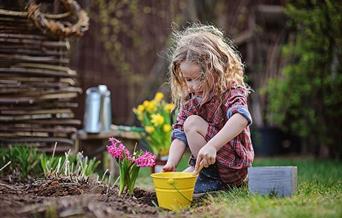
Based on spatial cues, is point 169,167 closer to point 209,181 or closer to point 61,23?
point 209,181

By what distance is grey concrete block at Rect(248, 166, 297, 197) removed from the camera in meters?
2.30

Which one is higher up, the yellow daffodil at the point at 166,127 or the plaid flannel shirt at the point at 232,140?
the plaid flannel shirt at the point at 232,140

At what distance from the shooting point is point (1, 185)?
2.59 meters

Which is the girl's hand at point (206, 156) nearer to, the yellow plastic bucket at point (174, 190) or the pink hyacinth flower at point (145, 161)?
the yellow plastic bucket at point (174, 190)

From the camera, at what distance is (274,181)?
2.32 meters

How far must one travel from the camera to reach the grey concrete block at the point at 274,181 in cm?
230

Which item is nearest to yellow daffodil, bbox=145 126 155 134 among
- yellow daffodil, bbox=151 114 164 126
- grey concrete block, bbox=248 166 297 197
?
yellow daffodil, bbox=151 114 164 126

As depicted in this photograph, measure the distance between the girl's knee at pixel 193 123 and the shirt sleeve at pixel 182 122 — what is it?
3.4 inches

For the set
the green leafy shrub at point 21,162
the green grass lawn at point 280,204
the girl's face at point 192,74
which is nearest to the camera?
the green grass lawn at point 280,204

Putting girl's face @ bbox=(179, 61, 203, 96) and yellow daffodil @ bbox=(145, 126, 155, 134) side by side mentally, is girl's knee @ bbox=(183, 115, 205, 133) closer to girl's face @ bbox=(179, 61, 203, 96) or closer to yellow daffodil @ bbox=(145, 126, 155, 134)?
girl's face @ bbox=(179, 61, 203, 96)

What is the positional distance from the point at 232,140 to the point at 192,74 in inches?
15.7

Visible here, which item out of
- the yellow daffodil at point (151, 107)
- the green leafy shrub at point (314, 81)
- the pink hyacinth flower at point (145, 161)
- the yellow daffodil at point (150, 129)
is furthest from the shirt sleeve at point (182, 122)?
the green leafy shrub at point (314, 81)

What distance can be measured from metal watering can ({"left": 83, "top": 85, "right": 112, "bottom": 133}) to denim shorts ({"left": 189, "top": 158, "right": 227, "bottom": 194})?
1544 mm

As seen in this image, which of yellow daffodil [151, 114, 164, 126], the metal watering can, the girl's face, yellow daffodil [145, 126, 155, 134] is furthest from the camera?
the metal watering can
